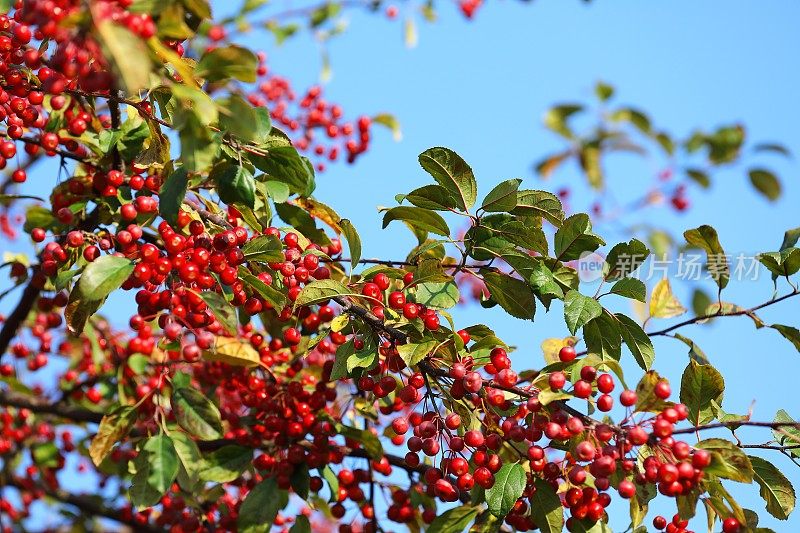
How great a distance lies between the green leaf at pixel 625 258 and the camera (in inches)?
84.4

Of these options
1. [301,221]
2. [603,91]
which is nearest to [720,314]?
[301,221]

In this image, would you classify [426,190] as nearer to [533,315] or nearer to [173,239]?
[533,315]

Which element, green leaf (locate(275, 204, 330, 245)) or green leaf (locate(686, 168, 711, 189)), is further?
green leaf (locate(686, 168, 711, 189))

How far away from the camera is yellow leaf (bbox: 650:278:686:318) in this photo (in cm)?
254

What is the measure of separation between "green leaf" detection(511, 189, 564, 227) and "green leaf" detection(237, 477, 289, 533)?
115cm

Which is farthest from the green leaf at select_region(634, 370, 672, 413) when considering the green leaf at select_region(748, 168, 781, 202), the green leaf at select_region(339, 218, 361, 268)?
the green leaf at select_region(748, 168, 781, 202)

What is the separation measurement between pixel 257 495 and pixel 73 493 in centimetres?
180

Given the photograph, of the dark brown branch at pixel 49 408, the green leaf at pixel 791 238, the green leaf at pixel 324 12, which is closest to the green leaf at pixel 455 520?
the green leaf at pixel 791 238

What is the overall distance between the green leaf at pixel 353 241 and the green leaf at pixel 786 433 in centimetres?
118

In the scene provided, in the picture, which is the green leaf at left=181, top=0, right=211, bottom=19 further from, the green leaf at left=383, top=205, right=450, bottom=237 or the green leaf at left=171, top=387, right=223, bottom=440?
the green leaf at left=171, top=387, right=223, bottom=440

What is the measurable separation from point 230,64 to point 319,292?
632mm

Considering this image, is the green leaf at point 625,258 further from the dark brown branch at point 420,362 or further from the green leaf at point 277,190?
the green leaf at point 277,190

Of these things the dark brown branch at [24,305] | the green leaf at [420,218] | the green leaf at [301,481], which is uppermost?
the dark brown branch at [24,305]

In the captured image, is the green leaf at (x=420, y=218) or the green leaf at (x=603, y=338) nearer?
the green leaf at (x=603, y=338)
